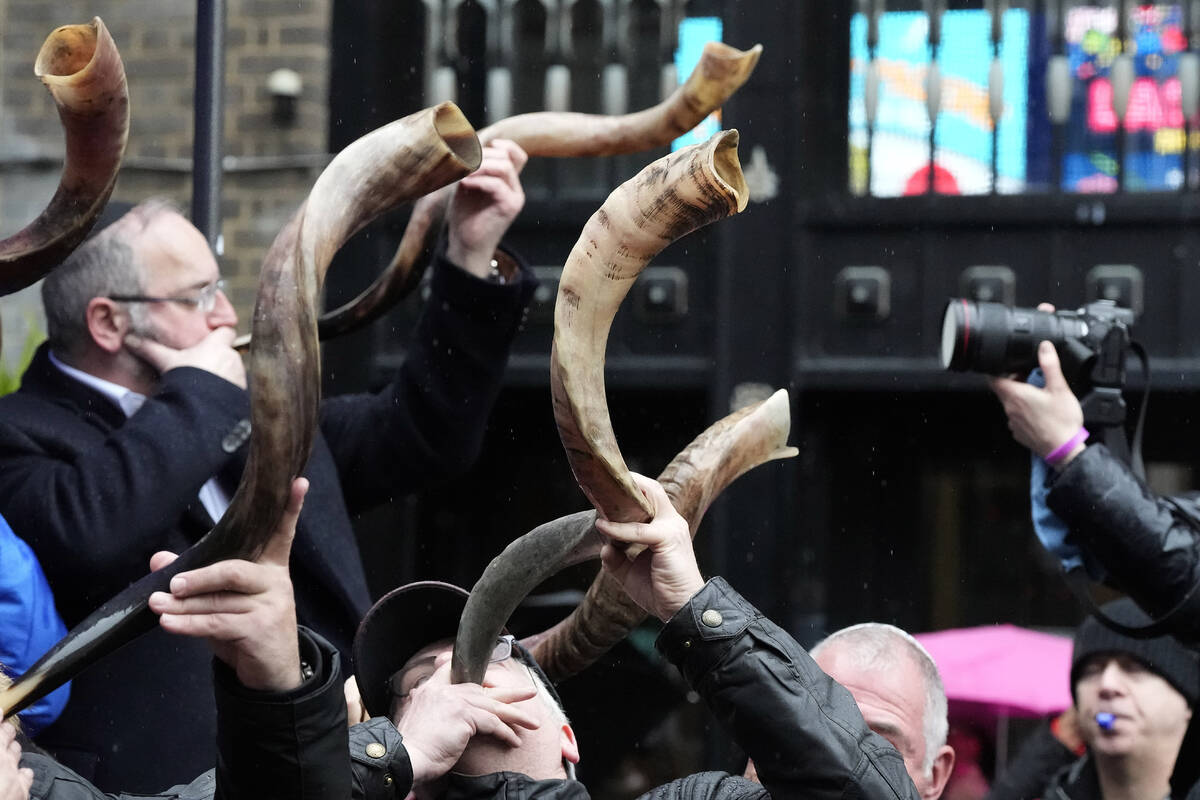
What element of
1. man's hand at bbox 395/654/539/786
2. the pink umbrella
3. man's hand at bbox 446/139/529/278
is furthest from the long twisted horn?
the pink umbrella

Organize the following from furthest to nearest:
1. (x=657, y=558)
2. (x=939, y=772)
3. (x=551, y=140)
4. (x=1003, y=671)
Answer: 1. (x=1003, y=671)
2. (x=551, y=140)
3. (x=939, y=772)
4. (x=657, y=558)

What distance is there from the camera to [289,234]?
1656 mm

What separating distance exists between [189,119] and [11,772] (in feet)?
14.8

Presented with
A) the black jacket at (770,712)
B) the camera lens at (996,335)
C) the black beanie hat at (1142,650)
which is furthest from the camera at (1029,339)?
the black jacket at (770,712)

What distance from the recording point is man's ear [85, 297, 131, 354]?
2.51 metres

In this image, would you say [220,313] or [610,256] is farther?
[220,313]

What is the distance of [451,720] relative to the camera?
1919 millimetres

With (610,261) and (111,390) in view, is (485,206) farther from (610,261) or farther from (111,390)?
(610,261)

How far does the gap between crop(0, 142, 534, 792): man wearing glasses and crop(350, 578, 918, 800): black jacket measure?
578 mm

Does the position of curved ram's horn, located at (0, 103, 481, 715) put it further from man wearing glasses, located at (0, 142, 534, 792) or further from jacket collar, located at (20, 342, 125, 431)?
jacket collar, located at (20, 342, 125, 431)

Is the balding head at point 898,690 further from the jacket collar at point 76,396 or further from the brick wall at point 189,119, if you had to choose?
the brick wall at point 189,119

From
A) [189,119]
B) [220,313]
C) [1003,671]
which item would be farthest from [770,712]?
[189,119]

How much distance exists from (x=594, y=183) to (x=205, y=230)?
3.16m

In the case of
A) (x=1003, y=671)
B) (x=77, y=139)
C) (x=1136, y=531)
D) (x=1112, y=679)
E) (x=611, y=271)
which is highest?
(x=77, y=139)
